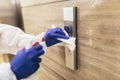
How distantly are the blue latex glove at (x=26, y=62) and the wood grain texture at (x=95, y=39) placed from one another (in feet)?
0.49

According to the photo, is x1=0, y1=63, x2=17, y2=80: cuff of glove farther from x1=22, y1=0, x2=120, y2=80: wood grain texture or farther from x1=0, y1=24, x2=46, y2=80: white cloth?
x1=22, y1=0, x2=120, y2=80: wood grain texture

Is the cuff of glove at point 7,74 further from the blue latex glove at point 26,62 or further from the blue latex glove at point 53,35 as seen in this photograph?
the blue latex glove at point 53,35

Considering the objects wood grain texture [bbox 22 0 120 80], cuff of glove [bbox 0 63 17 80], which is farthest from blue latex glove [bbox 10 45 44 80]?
wood grain texture [bbox 22 0 120 80]

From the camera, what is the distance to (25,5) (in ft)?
2.90

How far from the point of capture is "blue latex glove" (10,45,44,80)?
41 cm

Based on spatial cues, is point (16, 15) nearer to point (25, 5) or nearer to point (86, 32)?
point (25, 5)

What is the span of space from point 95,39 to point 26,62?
0.21 meters

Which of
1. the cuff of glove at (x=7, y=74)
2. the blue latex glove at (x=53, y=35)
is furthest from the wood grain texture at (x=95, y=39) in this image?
the cuff of glove at (x=7, y=74)

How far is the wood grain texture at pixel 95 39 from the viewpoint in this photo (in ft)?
1.21

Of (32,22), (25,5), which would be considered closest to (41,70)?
(32,22)

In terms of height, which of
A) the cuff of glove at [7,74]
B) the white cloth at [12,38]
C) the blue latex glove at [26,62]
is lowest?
the cuff of glove at [7,74]

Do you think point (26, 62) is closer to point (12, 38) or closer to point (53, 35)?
point (53, 35)

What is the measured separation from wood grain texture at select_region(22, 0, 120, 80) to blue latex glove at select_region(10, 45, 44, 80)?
0.49ft

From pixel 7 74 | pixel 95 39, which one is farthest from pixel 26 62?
pixel 95 39
